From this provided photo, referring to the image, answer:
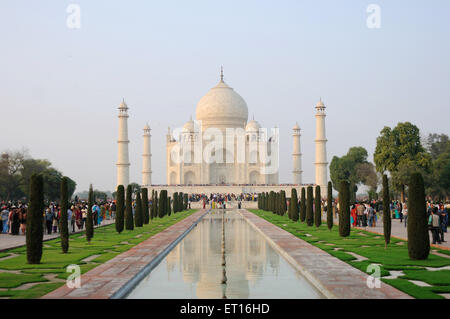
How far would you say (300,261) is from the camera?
30.1ft

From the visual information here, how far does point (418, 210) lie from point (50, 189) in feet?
106

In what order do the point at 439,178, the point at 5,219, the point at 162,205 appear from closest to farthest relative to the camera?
the point at 5,219
the point at 162,205
the point at 439,178

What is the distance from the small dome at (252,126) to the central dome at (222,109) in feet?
5.31

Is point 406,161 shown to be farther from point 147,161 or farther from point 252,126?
point 147,161

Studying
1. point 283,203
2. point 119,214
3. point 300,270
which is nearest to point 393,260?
point 300,270

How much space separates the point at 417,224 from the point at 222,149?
4083 cm

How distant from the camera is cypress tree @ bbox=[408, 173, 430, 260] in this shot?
31.3ft

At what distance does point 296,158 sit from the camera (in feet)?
155

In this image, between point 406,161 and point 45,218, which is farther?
point 406,161

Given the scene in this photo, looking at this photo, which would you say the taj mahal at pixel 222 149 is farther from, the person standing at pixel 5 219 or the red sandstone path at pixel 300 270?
the red sandstone path at pixel 300 270

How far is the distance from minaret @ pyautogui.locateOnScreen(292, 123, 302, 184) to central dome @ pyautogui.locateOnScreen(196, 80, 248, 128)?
20.2 feet

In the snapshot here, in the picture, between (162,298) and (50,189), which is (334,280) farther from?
(50,189)

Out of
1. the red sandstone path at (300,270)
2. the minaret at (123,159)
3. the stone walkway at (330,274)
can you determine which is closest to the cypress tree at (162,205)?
the red sandstone path at (300,270)
